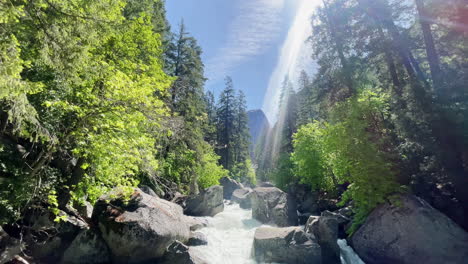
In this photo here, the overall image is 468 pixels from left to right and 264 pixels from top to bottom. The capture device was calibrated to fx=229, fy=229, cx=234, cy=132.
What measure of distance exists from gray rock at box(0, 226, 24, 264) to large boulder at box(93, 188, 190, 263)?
242cm

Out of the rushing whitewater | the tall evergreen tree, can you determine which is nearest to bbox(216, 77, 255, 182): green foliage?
the tall evergreen tree

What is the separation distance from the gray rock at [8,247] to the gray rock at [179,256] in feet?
14.2

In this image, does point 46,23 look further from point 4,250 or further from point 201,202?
point 201,202

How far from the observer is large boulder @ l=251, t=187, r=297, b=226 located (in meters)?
15.4

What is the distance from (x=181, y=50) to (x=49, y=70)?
15.8 m

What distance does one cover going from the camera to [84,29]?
5805mm

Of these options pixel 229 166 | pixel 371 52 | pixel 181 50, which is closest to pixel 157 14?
pixel 181 50

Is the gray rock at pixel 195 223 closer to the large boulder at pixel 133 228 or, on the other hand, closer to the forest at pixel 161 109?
the forest at pixel 161 109

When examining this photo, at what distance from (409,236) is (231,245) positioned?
751 cm

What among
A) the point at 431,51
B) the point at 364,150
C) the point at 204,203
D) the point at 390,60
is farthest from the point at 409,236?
the point at 204,203

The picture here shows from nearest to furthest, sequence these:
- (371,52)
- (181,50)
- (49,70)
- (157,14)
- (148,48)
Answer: (49,70)
(148,48)
(371,52)
(157,14)
(181,50)

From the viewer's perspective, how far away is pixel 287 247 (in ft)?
32.5

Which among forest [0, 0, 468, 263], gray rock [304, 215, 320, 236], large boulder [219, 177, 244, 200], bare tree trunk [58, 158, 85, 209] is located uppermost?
forest [0, 0, 468, 263]

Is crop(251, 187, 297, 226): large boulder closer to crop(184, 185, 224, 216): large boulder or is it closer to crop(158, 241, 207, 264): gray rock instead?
crop(184, 185, 224, 216): large boulder
